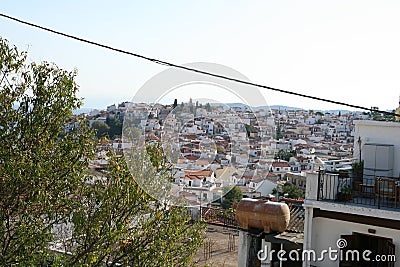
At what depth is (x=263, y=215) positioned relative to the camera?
8.61 metres

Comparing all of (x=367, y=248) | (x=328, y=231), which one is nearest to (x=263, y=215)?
(x=328, y=231)

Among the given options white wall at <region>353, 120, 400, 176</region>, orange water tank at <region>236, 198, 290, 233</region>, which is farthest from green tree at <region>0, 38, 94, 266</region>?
white wall at <region>353, 120, 400, 176</region>

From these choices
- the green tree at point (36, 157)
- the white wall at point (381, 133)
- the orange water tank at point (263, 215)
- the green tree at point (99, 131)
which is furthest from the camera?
the orange water tank at point (263, 215)

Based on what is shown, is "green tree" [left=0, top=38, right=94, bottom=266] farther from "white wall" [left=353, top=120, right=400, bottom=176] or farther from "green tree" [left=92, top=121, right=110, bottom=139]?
"white wall" [left=353, top=120, right=400, bottom=176]

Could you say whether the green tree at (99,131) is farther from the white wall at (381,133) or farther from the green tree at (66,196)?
the white wall at (381,133)

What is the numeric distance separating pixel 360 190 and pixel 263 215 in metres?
1.77

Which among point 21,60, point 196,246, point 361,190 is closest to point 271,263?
point 361,190

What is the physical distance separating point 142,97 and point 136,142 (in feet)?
2.06

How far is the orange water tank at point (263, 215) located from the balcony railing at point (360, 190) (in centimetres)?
104

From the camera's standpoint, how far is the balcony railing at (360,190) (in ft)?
23.7

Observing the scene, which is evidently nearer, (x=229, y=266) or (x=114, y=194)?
(x=114, y=194)

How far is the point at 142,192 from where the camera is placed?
564cm

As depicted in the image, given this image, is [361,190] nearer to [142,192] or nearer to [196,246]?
[196,246]

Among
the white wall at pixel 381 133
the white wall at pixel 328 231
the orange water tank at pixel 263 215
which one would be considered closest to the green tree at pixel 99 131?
the orange water tank at pixel 263 215
